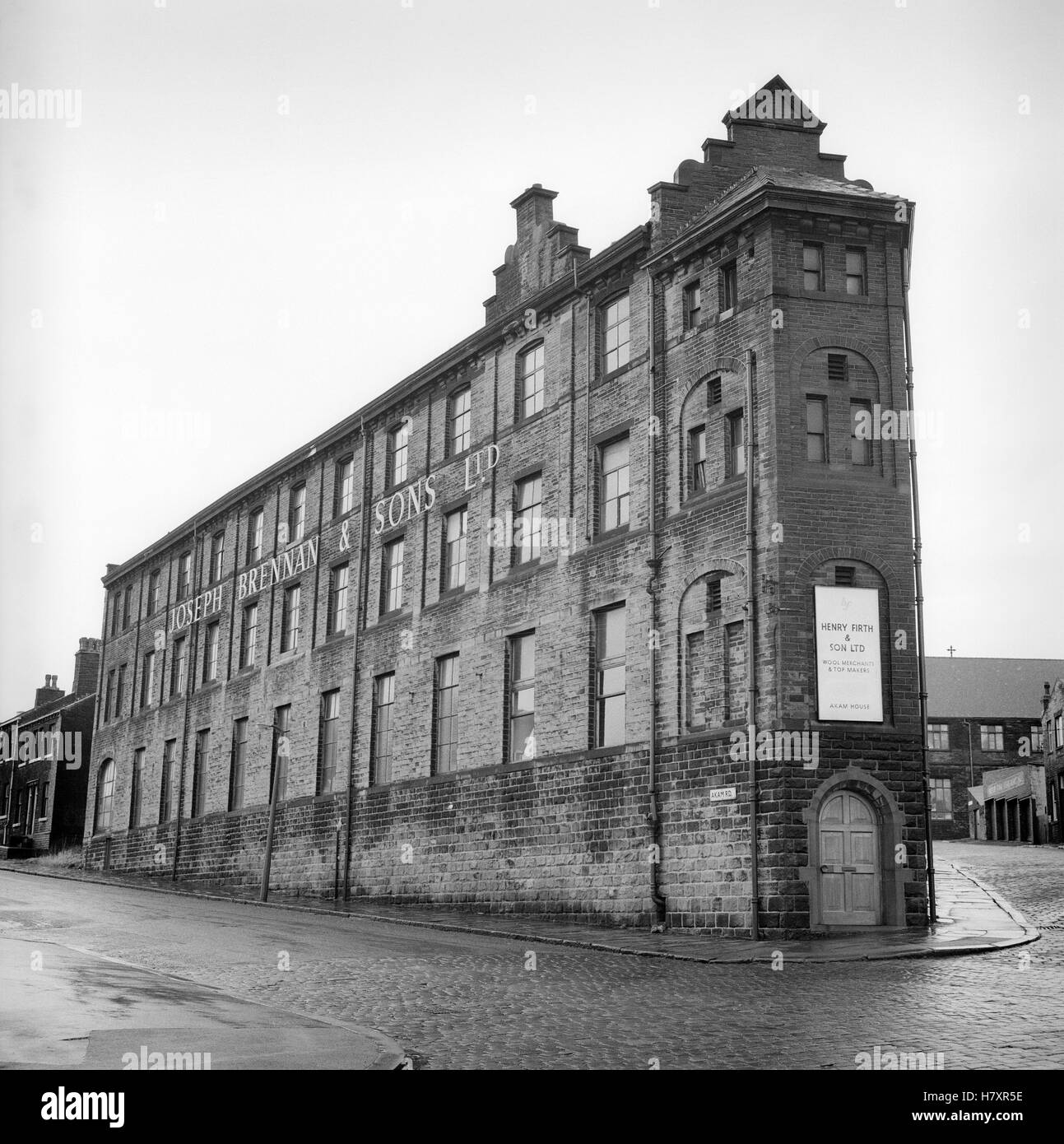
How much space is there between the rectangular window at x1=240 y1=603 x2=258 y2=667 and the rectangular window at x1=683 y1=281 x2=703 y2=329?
20325 millimetres

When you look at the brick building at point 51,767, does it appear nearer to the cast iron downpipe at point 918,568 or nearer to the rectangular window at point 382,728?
the rectangular window at point 382,728

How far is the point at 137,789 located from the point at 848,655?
33399 millimetres

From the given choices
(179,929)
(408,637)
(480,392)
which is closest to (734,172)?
(480,392)

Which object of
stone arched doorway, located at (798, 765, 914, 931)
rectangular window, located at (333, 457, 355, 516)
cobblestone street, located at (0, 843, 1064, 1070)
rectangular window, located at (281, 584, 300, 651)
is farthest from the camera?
rectangular window, located at (281, 584, 300, 651)

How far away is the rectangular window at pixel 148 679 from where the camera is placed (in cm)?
4944

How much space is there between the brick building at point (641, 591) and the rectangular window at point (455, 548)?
0.10m

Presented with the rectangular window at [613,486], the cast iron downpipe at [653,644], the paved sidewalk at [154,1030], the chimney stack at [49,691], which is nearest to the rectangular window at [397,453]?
the rectangular window at [613,486]

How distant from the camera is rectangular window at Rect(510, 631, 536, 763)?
2845cm

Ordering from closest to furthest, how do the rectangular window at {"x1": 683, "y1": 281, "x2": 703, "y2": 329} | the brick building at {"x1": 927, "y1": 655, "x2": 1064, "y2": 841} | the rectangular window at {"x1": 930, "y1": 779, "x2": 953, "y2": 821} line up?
the rectangular window at {"x1": 683, "y1": 281, "x2": 703, "y2": 329}, the brick building at {"x1": 927, "y1": 655, "x2": 1064, "y2": 841}, the rectangular window at {"x1": 930, "y1": 779, "x2": 953, "y2": 821}

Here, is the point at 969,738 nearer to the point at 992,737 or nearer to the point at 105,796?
the point at 992,737

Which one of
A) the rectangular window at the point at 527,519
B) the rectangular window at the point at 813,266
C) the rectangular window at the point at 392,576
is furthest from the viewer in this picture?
the rectangular window at the point at 392,576

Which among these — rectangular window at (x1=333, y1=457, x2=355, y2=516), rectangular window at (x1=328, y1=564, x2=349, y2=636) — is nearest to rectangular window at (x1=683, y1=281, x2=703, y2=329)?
rectangular window at (x1=333, y1=457, x2=355, y2=516)

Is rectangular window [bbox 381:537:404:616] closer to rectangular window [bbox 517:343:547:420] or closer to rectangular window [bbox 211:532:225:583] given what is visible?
rectangular window [bbox 517:343:547:420]

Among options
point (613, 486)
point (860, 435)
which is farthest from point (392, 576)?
point (860, 435)
